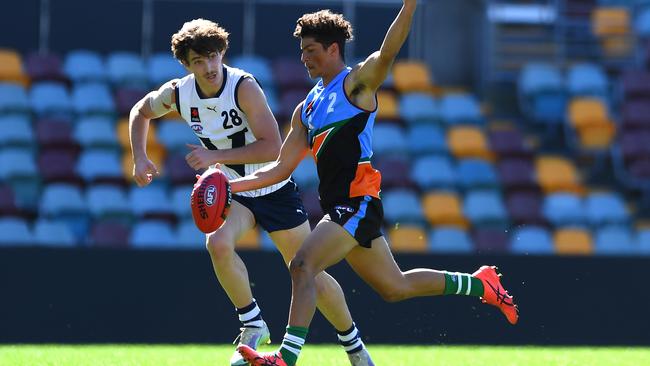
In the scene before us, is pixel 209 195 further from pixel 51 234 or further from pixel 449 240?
pixel 449 240

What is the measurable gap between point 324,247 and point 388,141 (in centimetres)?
736

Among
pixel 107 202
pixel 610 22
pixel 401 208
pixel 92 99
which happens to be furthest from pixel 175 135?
pixel 610 22

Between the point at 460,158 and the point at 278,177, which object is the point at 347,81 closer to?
the point at 278,177

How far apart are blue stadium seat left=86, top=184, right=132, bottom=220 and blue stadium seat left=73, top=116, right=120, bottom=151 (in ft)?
2.02

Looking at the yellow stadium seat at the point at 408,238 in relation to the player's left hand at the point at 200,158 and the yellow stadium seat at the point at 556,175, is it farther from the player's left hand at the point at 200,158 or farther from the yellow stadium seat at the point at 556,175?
the player's left hand at the point at 200,158

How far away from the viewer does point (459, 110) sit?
44.8 ft

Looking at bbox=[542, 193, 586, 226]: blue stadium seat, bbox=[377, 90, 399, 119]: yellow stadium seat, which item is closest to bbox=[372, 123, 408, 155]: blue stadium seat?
bbox=[377, 90, 399, 119]: yellow stadium seat

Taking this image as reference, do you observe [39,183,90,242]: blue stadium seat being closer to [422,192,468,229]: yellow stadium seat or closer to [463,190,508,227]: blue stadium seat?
[422,192,468,229]: yellow stadium seat

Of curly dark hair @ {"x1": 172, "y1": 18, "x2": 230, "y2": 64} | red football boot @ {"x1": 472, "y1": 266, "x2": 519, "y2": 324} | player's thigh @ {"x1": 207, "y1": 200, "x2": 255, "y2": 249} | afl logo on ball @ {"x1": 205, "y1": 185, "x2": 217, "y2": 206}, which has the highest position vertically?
curly dark hair @ {"x1": 172, "y1": 18, "x2": 230, "y2": 64}

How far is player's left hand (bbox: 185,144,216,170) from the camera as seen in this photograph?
588cm

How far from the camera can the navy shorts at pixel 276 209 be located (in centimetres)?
645

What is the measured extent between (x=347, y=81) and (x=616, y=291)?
4.24 meters

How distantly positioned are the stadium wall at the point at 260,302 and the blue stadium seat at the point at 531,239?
3.16 metres

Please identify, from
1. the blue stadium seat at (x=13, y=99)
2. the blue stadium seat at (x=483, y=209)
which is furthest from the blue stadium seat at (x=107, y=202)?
the blue stadium seat at (x=483, y=209)
